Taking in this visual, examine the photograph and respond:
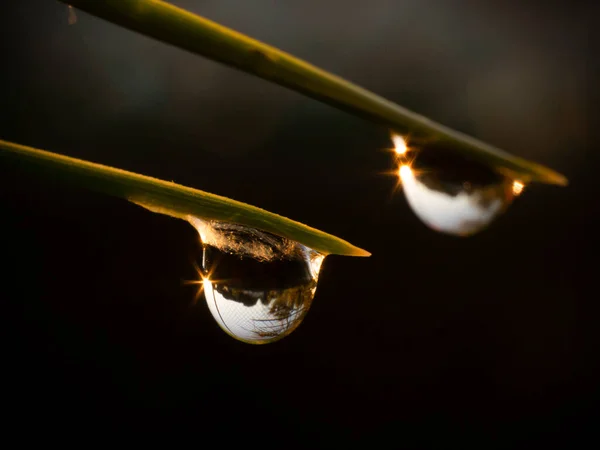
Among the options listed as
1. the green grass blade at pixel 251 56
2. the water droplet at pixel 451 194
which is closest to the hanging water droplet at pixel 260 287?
the water droplet at pixel 451 194

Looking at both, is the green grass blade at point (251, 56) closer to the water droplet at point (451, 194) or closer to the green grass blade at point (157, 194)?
the green grass blade at point (157, 194)

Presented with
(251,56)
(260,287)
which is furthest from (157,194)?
(260,287)

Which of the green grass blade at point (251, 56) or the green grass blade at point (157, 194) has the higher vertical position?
the green grass blade at point (251, 56)

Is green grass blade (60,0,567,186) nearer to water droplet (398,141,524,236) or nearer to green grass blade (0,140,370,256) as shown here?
green grass blade (0,140,370,256)

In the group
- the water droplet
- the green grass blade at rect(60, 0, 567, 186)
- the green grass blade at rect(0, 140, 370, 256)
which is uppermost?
the water droplet

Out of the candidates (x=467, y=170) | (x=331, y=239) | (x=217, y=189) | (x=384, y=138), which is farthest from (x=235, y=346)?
(x=331, y=239)

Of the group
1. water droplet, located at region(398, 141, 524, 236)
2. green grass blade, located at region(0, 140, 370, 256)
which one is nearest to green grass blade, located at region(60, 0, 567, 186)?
green grass blade, located at region(0, 140, 370, 256)

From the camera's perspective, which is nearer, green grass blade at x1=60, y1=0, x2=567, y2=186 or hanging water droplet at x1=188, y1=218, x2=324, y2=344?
green grass blade at x1=60, y1=0, x2=567, y2=186
